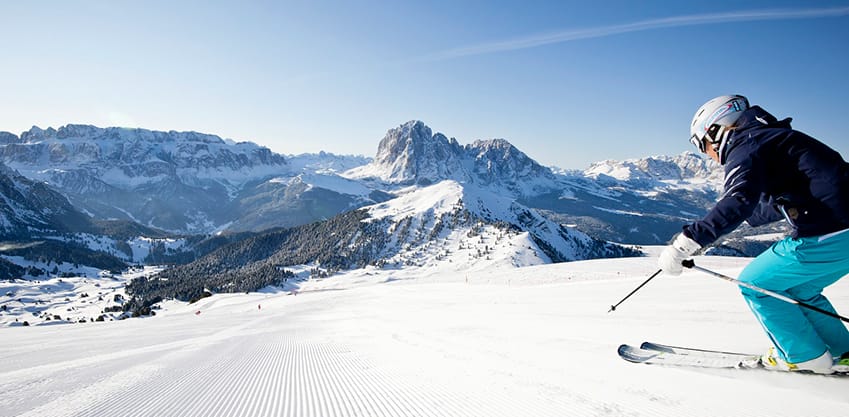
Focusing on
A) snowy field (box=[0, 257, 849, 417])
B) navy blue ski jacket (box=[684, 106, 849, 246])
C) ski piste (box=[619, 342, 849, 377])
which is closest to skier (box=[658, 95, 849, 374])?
navy blue ski jacket (box=[684, 106, 849, 246])

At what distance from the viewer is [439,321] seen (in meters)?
12.1

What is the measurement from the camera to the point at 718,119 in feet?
15.1

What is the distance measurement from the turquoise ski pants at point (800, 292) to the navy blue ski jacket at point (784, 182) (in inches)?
8.8

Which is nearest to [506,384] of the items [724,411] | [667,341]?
[724,411]

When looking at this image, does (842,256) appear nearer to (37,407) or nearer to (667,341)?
(667,341)

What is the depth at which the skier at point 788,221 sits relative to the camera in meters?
3.79

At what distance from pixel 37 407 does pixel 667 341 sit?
28.0 feet

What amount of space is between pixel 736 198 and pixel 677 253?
0.88m

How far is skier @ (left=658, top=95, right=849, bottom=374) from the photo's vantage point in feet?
12.4

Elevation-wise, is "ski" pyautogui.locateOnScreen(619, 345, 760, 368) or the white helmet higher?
the white helmet

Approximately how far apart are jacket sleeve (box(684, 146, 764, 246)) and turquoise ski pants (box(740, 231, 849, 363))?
0.69m

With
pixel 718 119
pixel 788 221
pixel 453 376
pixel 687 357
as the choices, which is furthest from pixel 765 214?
pixel 453 376

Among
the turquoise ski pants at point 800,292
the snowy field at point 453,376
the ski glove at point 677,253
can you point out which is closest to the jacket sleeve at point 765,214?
the turquoise ski pants at point 800,292

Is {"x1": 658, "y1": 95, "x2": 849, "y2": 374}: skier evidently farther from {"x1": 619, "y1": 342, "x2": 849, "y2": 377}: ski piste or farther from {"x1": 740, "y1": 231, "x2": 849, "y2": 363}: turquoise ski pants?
{"x1": 619, "y1": 342, "x2": 849, "y2": 377}: ski piste
